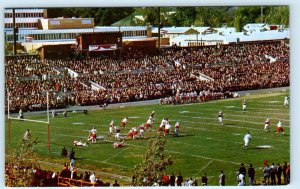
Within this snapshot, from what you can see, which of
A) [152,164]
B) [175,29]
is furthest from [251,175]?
[175,29]

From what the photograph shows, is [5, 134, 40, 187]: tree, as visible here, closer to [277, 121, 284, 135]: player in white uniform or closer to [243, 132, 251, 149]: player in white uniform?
[243, 132, 251, 149]: player in white uniform

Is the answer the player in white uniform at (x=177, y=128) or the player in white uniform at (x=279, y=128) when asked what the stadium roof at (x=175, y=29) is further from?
the player in white uniform at (x=279, y=128)

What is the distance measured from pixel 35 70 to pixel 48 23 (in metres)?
0.56

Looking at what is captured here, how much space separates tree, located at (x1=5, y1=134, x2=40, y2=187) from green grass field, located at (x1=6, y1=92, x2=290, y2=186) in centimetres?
8

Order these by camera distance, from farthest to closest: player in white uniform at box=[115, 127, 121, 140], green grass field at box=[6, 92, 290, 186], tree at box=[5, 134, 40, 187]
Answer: player in white uniform at box=[115, 127, 121, 140], green grass field at box=[6, 92, 290, 186], tree at box=[5, 134, 40, 187]

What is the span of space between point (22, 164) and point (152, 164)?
146cm

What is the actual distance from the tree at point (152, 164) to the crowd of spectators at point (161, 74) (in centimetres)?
59

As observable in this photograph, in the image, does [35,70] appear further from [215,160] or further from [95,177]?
[215,160]

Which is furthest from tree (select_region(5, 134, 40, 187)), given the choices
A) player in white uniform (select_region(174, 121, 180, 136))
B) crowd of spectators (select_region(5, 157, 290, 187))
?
player in white uniform (select_region(174, 121, 180, 136))

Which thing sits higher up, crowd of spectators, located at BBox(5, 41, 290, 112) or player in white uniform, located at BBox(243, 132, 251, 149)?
crowd of spectators, located at BBox(5, 41, 290, 112)

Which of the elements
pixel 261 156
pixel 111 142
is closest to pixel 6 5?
pixel 111 142

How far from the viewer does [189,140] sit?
1037 cm

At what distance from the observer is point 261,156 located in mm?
10289

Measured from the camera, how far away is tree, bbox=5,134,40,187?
1012 cm
